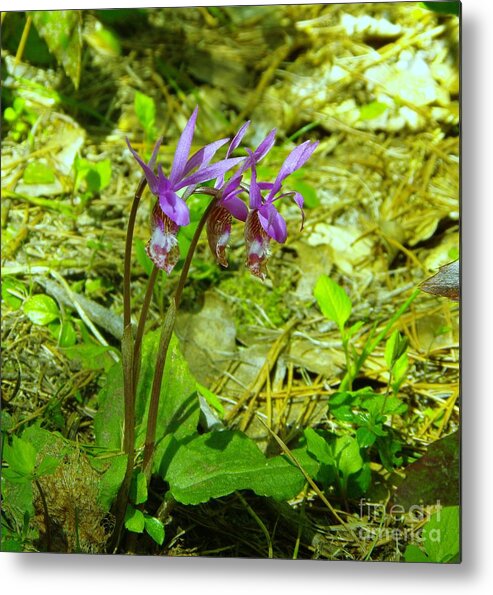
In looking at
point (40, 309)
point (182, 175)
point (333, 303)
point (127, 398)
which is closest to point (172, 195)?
point (182, 175)

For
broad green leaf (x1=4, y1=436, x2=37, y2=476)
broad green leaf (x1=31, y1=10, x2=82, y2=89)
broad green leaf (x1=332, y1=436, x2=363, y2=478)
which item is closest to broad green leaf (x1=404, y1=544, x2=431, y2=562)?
broad green leaf (x1=332, y1=436, x2=363, y2=478)

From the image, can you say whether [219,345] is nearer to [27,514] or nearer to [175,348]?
[175,348]

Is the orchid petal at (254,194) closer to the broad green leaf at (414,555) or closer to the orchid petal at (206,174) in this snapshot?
the orchid petal at (206,174)

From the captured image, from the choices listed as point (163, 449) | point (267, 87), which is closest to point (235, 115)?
point (267, 87)

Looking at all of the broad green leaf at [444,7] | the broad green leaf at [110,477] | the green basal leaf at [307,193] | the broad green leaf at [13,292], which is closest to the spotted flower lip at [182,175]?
the broad green leaf at [110,477]

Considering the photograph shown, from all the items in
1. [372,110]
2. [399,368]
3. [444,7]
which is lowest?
[399,368]

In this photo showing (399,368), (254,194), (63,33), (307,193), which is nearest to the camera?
(254,194)

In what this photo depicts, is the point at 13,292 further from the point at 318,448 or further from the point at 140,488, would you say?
the point at 318,448
